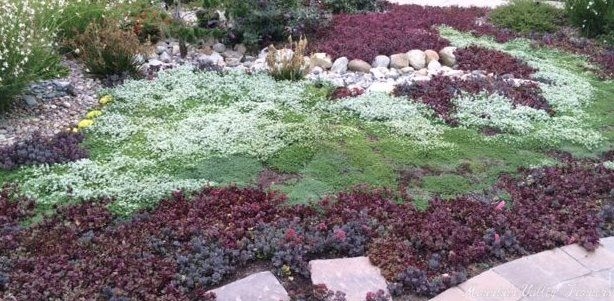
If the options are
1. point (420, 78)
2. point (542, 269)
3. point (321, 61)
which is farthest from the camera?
point (321, 61)

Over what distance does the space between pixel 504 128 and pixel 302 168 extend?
2.17m

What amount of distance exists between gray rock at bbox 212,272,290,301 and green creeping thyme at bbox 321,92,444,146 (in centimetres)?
250

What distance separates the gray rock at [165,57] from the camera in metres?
8.17

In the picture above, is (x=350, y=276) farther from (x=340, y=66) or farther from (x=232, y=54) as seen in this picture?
(x=232, y=54)

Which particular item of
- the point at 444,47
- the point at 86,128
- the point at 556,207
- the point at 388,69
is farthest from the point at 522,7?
the point at 86,128

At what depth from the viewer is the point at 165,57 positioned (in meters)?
8.25

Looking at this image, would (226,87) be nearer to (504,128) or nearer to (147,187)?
(147,187)

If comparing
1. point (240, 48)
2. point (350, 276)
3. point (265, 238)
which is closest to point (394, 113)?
point (265, 238)

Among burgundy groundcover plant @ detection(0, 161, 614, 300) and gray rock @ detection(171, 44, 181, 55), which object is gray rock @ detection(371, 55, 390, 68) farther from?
burgundy groundcover plant @ detection(0, 161, 614, 300)

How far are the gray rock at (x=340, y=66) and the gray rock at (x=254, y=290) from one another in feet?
15.2

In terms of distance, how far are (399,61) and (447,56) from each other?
70 cm

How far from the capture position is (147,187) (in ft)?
16.0

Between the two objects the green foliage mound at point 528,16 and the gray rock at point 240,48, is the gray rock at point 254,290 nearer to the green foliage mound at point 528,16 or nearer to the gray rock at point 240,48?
the gray rock at point 240,48

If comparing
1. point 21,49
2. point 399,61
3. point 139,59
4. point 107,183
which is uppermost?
point 21,49
